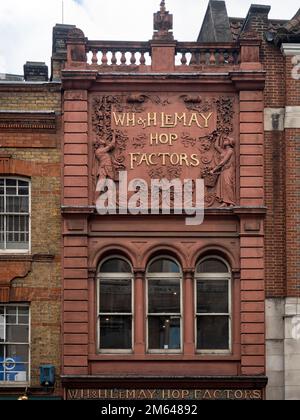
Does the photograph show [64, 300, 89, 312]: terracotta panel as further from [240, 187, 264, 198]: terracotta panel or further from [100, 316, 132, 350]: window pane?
[240, 187, 264, 198]: terracotta panel

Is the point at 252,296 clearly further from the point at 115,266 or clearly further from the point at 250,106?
the point at 250,106

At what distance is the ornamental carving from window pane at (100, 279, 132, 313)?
2642 millimetres

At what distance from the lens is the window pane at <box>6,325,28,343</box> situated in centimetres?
2644

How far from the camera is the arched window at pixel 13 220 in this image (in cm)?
2681

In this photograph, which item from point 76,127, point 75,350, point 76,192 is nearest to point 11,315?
point 75,350

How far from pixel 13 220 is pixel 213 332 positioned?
5.82 m

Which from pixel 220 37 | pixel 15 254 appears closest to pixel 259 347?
pixel 15 254

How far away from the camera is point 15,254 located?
87.2 feet

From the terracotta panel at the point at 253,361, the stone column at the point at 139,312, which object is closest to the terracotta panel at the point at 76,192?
the stone column at the point at 139,312

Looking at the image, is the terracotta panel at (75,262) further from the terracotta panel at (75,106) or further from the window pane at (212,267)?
the terracotta panel at (75,106)

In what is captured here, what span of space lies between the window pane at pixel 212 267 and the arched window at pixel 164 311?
0.59 metres

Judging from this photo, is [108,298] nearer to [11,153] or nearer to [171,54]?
[11,153]

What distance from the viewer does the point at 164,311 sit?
26578 millimetres

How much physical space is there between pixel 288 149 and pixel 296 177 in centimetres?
75
